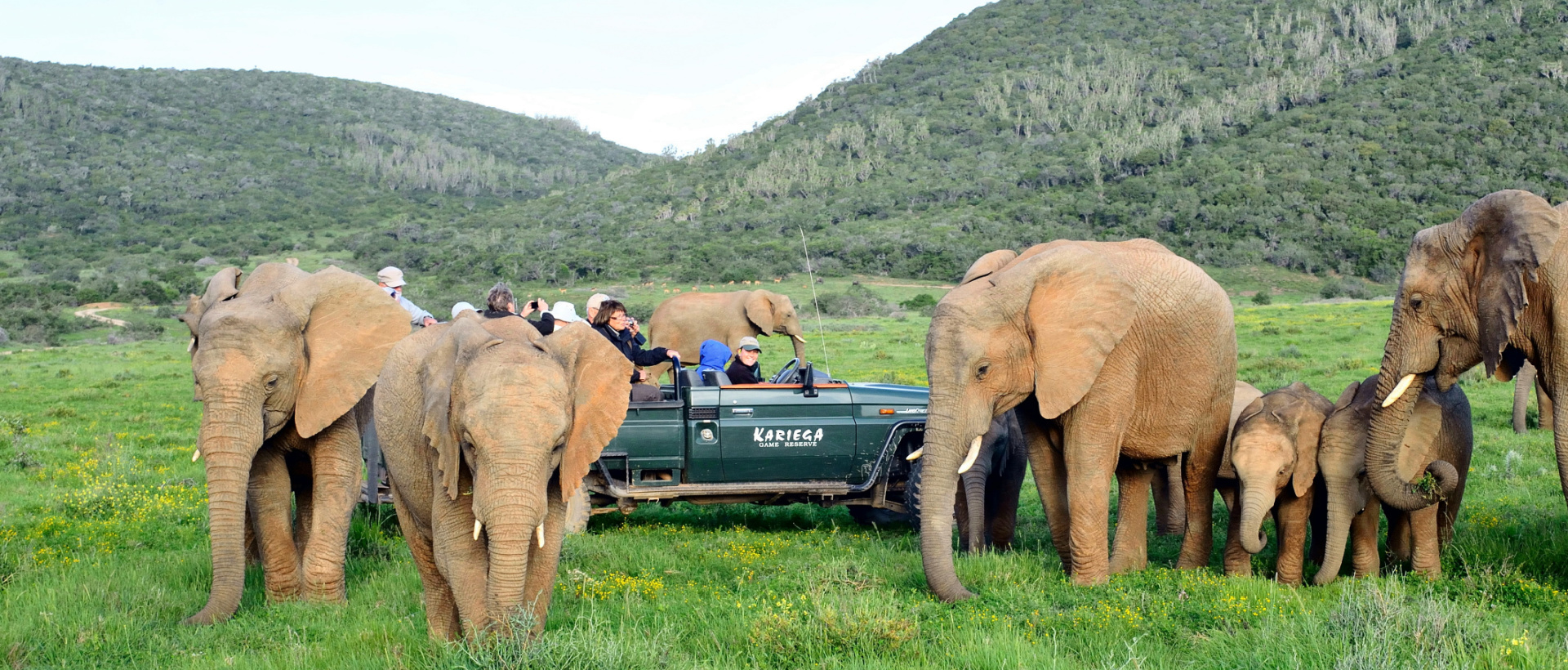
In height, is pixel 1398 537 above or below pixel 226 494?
below

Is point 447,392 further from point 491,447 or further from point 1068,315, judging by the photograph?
point 1068,315

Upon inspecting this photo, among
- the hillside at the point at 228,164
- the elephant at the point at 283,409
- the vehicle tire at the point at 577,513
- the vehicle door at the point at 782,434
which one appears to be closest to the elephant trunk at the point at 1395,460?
the vehicle door at the point at 782,434

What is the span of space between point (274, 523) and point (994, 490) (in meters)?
5.88

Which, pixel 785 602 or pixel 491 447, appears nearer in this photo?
pixel 491 447

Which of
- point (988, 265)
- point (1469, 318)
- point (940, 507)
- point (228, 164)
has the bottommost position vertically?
point (940, 507)

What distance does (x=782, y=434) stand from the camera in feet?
34.8

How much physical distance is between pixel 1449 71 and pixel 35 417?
96667mm

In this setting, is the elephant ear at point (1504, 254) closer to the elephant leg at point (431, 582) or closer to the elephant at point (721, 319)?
the elephant leg at point (431, 582)

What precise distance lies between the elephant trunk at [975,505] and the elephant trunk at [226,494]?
553 cm

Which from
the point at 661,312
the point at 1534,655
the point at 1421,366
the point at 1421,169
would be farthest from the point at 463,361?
the point at 1421,169

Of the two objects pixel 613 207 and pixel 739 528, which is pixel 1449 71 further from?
pixel 739 528

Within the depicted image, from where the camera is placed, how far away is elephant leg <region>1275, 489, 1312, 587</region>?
26.7ft

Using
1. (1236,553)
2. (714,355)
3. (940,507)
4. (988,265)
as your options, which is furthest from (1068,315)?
(714,355)

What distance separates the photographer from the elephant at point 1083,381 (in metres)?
7.93
